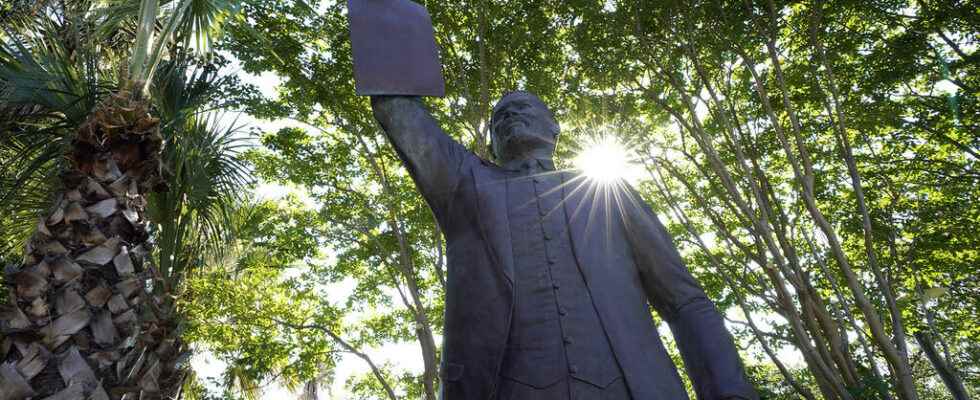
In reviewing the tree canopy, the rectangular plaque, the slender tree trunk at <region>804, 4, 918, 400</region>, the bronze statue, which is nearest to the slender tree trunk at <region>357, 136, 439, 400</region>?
the tree canopy

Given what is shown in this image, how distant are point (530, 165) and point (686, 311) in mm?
679

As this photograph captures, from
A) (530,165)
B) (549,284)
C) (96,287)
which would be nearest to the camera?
(549,284)

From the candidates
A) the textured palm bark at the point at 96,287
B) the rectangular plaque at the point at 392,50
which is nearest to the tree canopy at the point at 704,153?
the textured palm bark at the point at 96,287

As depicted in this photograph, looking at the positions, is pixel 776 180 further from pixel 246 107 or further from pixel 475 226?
pixel 475 226

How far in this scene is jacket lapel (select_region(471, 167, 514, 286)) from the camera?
1674 millimetres

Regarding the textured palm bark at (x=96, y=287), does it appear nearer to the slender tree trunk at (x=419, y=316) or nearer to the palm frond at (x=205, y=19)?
the palm frond at (x=205, y=19)

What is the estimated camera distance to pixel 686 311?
170 cm

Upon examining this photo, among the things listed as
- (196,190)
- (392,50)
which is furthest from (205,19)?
(392,50)

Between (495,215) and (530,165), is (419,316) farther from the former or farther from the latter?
(495,215)

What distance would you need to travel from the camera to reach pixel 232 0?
4.65 m

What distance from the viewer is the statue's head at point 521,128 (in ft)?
6.73

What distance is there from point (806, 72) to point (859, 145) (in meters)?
2.11

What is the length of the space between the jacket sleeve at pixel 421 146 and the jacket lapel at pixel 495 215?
0.08 meters

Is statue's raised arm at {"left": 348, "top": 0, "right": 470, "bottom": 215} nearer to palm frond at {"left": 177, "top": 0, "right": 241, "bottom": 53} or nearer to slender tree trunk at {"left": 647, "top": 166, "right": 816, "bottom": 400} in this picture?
palm frond at {"left": 177, "top": 0, "right": 241, "bottom": 53}
